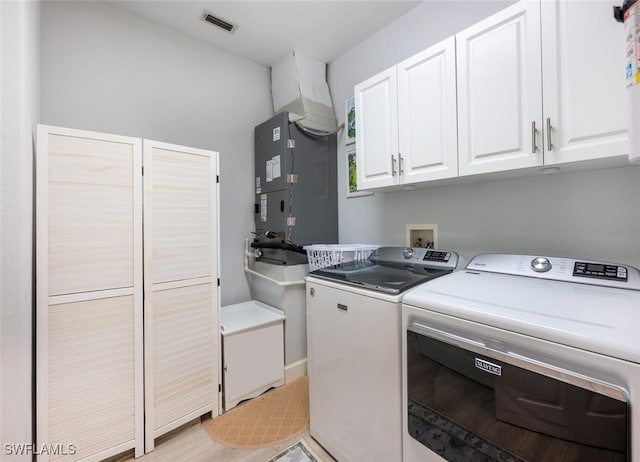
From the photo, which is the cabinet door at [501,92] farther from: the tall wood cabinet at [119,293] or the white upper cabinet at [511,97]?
the tall wood cabinet at [119,293]

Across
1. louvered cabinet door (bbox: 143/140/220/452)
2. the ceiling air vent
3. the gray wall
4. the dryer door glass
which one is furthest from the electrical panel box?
the dryer door glass

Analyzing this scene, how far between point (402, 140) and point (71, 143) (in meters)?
1.74

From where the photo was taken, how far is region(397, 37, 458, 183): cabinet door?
1.41 meters

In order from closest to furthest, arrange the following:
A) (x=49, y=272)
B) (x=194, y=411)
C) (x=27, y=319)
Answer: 1. (x=27, y=319)
2. (x=49, y=272)
3. (x=194, y=411)

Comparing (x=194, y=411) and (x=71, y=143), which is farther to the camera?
(x=194, y=411)

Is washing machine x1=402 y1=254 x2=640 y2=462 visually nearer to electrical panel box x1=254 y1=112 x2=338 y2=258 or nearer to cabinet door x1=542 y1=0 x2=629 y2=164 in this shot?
cabinet door x1=542 y1=0 x2=629 y2=164

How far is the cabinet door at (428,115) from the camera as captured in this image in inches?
55.5

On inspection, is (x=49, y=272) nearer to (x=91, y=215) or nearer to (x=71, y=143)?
(x=91, y=215)

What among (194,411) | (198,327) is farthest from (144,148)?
(194,411)

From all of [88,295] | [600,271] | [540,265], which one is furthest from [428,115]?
[88,295]

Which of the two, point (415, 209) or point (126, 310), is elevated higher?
point (415, 209)

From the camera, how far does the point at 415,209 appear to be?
200cm

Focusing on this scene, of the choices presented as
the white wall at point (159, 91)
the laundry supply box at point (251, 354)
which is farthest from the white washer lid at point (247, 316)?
the white wall at point (159, 91)

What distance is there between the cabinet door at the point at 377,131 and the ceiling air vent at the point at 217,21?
1.23 m
